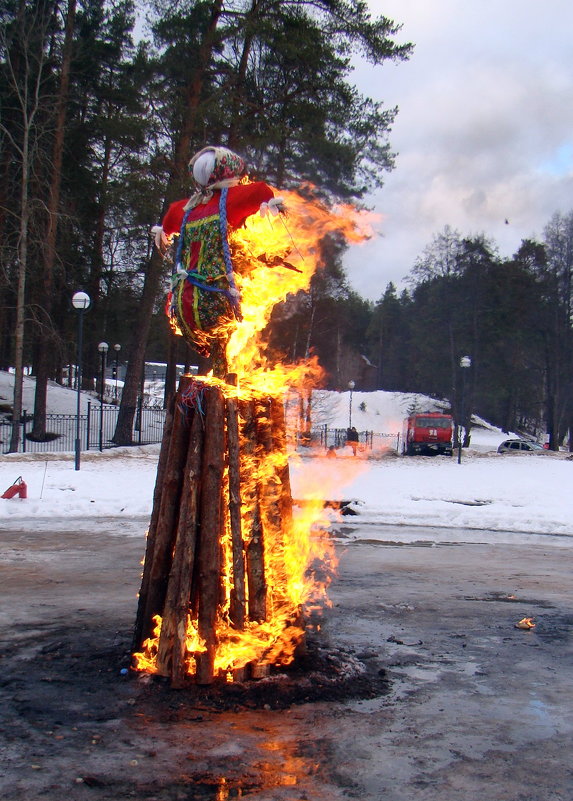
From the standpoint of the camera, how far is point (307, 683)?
5305mm

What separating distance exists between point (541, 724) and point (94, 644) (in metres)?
3.42

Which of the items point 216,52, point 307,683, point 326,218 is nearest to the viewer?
point 307,683

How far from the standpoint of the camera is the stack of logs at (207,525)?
5070mm

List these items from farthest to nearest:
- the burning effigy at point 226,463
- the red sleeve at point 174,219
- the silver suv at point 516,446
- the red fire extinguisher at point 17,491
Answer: the silver suv at point 516,446, the red fire extinguisher at point 17,491, the red sleeve at point 174,219, the burning effigy at point 226,463

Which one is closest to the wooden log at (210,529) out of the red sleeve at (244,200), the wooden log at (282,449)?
the wooden log at (282,449)

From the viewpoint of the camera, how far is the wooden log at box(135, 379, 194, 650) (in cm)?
538

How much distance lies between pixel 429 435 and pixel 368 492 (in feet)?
68.7

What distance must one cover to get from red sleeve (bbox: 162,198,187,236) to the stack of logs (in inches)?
52.7

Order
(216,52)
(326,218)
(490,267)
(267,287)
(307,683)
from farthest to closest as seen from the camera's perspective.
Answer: (490,267) < (216,52) < (326,218) < (267,287) < (307,683)

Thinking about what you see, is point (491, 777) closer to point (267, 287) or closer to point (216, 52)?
point (267, 287)

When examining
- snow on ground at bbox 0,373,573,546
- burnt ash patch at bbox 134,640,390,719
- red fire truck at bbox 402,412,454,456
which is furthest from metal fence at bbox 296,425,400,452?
burnt ash patch at bbox 134,640,390,719

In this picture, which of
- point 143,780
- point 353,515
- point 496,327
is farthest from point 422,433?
point 143,780

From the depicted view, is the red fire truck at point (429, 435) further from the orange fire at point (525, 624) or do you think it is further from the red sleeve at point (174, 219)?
the red sleeve at point (174, 219)

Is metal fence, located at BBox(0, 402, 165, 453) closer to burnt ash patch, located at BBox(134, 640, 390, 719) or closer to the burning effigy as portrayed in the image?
the burning effigy
